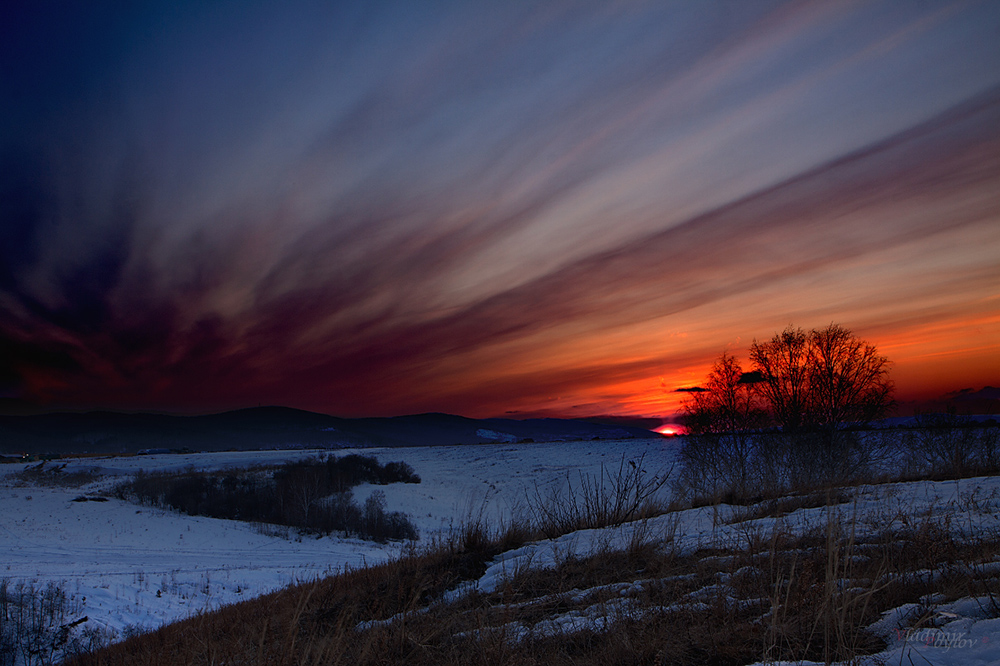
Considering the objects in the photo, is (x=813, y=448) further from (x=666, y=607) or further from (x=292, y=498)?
(x=292, y=498)

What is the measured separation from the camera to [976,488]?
7504 mm

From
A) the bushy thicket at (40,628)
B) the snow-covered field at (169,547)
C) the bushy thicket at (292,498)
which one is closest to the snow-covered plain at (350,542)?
the snow-covered field at (169,547)

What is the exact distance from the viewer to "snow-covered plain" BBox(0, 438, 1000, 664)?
403cm

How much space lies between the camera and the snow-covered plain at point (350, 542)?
4.03m

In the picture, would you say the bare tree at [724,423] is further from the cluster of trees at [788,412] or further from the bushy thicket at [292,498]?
the bushy thicket at [292,498]

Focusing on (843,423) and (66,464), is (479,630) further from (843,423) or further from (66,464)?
(66,464)

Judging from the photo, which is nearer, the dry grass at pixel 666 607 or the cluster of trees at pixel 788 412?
the dry grass at pixel 666 607

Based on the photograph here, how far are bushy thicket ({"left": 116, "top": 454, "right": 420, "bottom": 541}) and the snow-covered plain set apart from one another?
236 cm

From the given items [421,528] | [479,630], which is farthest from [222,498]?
[479,630]

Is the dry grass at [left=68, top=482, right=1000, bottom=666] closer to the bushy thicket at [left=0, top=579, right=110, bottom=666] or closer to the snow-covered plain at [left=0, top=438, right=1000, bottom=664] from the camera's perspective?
the snow-covered plain at [left=0, top=438, right=1000, bottom=664]

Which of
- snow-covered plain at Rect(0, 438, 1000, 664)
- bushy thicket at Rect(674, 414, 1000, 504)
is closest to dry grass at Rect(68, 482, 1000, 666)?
snow-covered plain at Rect(0, 438, 1000, 664)

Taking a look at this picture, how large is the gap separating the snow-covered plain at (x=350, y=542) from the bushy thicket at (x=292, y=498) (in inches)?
92.8

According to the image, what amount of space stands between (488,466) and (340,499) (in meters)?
32.6

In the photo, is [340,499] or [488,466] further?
[488,466]
